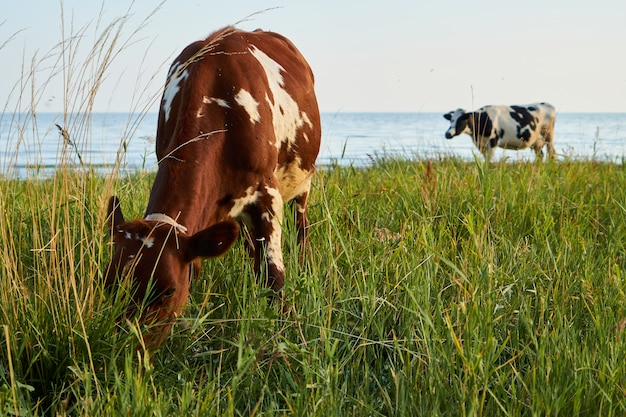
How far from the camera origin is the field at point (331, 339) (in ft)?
8.63

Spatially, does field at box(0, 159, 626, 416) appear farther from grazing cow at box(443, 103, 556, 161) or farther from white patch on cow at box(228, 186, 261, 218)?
grazing cow at box(443, 103, 556, 161)

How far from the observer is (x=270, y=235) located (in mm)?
4324

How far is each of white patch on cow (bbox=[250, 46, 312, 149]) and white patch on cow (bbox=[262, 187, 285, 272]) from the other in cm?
39

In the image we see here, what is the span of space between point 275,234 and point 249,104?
2.46 ft

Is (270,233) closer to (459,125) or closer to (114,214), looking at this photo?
(114,214)

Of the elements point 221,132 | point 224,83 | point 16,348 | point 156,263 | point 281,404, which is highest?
point 224,83

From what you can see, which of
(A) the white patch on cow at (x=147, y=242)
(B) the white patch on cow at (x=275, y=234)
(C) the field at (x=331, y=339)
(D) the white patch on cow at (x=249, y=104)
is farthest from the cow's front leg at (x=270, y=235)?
(A) the white patch on cow at (x=147, y=242)

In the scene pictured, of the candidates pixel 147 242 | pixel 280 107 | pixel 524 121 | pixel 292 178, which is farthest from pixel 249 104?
pixel 524 121

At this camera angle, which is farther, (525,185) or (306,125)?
(525,185)

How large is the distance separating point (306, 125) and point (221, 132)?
1.29 m

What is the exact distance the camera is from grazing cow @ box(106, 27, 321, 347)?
128 inches

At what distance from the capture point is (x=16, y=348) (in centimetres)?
282

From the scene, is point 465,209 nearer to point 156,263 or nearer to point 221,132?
point 221,132

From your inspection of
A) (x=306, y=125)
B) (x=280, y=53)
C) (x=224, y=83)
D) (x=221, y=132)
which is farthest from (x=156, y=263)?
(x=280, y=53)
